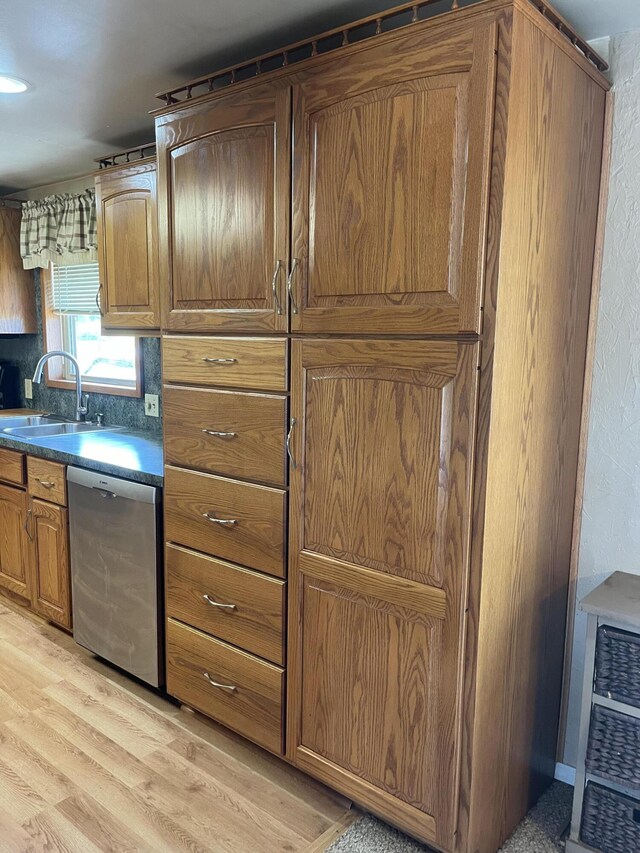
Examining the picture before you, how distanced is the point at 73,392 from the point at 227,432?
7.13 ft

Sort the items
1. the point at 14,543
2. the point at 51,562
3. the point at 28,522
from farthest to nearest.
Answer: the point at 14,543, the point at 28,522, the point at 51,562

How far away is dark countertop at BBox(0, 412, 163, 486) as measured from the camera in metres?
2.42

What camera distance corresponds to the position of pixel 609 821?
1.68 meters

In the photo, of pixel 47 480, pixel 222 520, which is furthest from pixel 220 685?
pixel 47 480

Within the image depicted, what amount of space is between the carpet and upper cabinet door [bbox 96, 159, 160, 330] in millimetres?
1875

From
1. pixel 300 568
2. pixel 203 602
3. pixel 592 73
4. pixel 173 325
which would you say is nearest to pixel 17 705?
pixel 203 602

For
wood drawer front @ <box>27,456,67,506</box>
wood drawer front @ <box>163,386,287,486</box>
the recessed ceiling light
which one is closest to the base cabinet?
wood drawer front @ <box>27,456,67,506</box>

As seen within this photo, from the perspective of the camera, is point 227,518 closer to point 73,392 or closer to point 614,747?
point 614,747

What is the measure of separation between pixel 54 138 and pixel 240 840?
9.45 feet

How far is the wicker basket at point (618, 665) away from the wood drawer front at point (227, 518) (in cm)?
90

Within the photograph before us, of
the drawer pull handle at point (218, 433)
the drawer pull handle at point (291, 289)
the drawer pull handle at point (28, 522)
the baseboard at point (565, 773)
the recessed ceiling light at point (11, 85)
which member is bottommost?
the baseboard at point (565, 773)

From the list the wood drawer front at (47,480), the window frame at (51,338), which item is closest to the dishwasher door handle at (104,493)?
the wood drawer front at (47,480)

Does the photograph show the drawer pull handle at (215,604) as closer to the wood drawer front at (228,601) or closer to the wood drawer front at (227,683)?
the wood drawer front at (228,601)

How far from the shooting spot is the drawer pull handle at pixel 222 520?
206 centimetres
